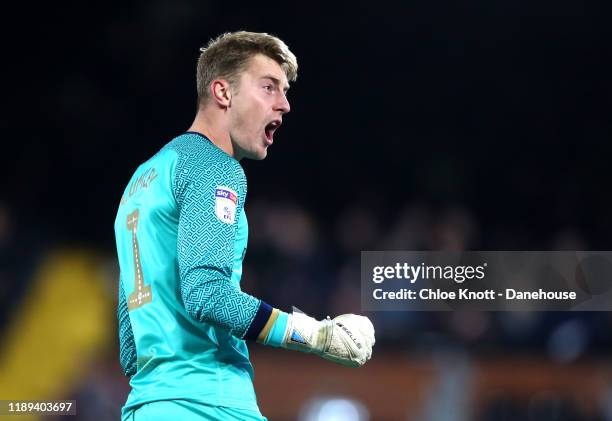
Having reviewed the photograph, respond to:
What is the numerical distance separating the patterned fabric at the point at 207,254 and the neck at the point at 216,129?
0.28 meters

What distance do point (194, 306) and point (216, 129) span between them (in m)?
0.66

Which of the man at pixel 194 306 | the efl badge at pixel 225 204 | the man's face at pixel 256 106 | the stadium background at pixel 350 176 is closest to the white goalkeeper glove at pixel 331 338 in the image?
the man at pixel 194 306

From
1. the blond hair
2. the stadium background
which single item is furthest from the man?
the stadium background

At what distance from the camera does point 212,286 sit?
2217 millimetres

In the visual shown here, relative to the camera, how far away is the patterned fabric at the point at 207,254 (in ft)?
7.28

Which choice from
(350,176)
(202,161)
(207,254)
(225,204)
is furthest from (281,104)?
(350,176)

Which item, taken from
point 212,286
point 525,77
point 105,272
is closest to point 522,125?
point 525,77

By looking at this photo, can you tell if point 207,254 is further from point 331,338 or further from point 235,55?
point 235,55

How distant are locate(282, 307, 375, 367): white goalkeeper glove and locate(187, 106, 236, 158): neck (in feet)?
1.82

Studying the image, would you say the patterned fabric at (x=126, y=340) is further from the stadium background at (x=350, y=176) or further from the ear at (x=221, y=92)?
the stadium background at (x=350, y=176)

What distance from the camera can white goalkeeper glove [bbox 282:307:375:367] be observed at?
236 centimetres

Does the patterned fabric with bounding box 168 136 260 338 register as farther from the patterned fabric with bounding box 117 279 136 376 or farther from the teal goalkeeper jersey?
the patterned fabric with bounding box 117 279 136 376

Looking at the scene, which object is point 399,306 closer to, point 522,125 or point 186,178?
point 522,125

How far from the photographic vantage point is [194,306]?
2221 mm
